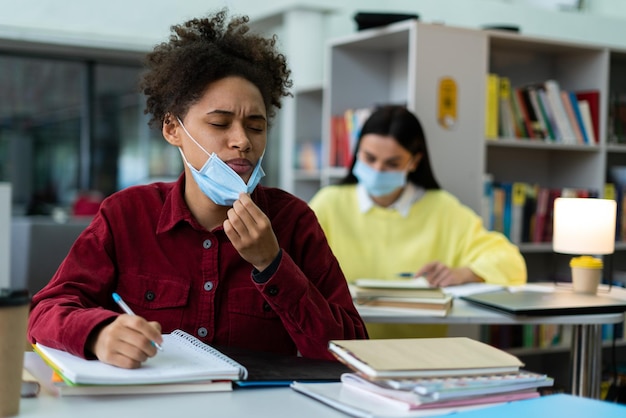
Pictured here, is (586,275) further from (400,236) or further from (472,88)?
(472,88)

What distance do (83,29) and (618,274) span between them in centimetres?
369

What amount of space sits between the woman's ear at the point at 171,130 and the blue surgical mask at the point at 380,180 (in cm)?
139

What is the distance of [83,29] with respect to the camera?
5.34 meters

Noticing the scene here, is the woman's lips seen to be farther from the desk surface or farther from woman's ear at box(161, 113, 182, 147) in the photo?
the desk surface

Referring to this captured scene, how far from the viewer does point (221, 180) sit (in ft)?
5.06

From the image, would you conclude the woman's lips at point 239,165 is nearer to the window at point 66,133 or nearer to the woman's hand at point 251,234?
the woman's hand at point 251,234

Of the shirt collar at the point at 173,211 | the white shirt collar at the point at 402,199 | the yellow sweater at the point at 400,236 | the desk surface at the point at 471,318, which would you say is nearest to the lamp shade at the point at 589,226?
the desk surface at the point at 471,318

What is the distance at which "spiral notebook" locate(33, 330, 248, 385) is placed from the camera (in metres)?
1.08

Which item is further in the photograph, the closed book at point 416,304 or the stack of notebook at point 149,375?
the closed book at point 416,304

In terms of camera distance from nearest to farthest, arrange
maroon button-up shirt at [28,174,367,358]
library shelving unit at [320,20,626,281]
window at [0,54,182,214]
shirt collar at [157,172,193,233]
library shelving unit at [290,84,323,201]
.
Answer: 1. maroon button-up shirt at [28,174,367,358]
2. shirt collar at [157,172,193,233]
3. library shelving unit at [320,20,626,281]
4. library shelving unit at [290,84,323,201]
5. window at [0,54,182,214]

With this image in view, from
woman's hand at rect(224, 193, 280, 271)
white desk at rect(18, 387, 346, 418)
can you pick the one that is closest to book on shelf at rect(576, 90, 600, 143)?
woman's hand at rect(224, 193, 280, 271)

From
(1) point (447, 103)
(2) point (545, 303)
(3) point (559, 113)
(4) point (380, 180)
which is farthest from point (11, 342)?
(3) point (559, 113)

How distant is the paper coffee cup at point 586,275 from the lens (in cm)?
246

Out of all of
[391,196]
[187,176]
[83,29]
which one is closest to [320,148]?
[391,196]
